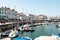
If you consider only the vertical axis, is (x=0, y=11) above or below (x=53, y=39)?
above

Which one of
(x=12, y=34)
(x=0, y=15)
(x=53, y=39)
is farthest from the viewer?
(x=0, y=15)

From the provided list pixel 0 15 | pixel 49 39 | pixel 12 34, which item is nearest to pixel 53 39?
pixel 49 39

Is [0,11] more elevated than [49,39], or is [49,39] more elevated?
[0,11]

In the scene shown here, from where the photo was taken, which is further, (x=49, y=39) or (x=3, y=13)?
(x=3, y=13)

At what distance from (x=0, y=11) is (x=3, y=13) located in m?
2.95

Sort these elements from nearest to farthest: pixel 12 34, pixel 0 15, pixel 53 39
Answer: pixel 53 39 < pixel 12 34 < pixel 0 15

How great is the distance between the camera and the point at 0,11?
8781 cm

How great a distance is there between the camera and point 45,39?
2211cm

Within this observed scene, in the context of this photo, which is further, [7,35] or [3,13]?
[3,13]

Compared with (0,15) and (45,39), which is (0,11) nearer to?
(0,15)

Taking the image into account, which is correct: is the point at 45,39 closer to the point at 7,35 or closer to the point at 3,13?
the point at 7,35

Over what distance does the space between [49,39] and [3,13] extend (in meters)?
71.0

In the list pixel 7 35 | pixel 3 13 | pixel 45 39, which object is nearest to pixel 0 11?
pixel 3 13

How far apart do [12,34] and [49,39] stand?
13.4 m
